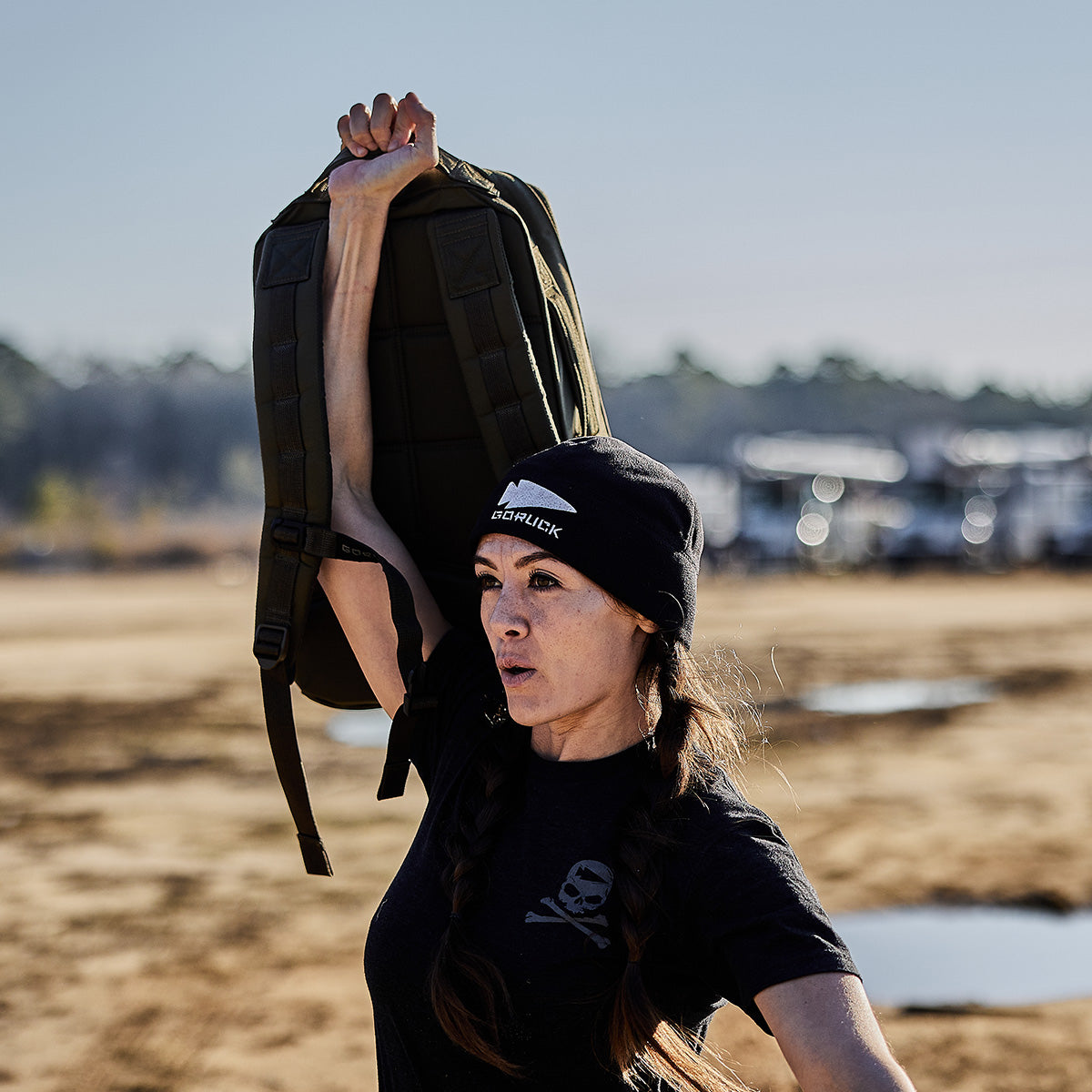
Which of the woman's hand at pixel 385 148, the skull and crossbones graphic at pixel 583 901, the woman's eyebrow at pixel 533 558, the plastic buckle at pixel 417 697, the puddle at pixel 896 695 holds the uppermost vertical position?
the woman's hand at pixel 385 148

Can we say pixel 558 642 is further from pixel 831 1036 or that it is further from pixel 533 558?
pixel 831 1036

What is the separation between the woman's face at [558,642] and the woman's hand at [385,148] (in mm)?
656

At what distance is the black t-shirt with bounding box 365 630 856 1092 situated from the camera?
1.48 metres

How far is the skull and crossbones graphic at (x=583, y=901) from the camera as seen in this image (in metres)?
1.59

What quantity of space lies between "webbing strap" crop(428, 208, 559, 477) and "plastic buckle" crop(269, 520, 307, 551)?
358 mm

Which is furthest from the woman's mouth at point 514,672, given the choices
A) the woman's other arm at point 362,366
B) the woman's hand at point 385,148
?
the woman's hand at point 385,148

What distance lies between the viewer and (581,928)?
1.59m

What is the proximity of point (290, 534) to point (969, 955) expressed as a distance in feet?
14.2

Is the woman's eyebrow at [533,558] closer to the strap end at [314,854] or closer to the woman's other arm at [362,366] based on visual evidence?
the woman's other arm at [362,366]

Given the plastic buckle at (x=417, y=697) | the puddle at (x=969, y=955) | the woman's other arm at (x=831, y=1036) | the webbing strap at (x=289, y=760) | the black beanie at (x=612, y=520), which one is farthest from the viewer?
the puddle at (x=969, y=955)

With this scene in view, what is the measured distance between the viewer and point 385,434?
7.23 ft

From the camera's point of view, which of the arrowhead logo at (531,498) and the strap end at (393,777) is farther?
the strap end at (393,777)

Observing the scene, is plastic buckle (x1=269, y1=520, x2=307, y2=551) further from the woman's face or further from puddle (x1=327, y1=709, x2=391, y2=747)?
puddle (x1=327, y1=709, x2=391, y2=747)

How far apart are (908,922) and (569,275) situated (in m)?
4.37
